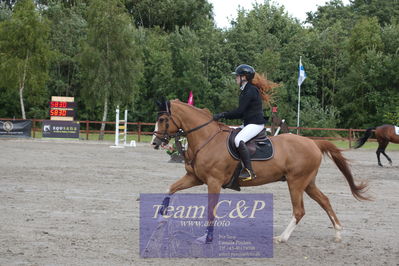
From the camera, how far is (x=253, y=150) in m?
7.56

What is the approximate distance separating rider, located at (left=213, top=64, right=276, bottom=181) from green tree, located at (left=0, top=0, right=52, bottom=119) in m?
35.1

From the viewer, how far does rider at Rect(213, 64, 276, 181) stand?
7418 millimetres

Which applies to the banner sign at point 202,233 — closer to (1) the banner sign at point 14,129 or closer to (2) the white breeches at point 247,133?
(2) the white breeches at point 247,133

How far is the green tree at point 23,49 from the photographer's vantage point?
39531mm

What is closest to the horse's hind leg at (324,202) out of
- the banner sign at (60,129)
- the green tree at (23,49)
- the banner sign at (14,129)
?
the banner sign at (60,129)

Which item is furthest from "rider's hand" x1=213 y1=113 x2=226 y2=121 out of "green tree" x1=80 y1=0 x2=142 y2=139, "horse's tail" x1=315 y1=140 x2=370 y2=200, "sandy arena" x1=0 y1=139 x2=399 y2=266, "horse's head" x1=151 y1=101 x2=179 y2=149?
"green tree" x1=80 y1=0 x2=142 y2=139

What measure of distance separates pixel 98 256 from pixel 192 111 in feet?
8.71

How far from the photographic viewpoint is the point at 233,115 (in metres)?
7.54

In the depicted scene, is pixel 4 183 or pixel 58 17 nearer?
pixel 4 183

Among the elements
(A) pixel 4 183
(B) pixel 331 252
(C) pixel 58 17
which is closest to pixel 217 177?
(B) pixel 331 252

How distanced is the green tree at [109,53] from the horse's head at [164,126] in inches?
Result: 1199

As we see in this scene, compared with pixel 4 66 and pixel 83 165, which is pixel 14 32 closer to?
pixel 4 66

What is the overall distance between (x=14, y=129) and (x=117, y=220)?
27.3m

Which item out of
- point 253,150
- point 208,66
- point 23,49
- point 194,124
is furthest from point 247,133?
point 208,66
